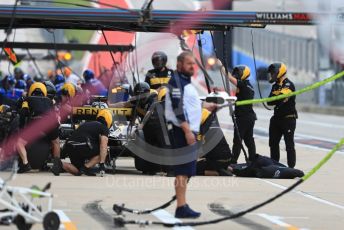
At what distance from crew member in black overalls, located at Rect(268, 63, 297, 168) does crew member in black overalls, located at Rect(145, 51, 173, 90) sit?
6.64 feet

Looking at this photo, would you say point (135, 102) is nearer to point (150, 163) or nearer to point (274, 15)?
point (150, 163)

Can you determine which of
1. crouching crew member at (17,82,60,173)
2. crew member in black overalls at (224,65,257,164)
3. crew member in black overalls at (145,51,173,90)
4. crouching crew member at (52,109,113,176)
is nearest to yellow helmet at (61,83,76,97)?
crouching crew member at (17,82,60,173)

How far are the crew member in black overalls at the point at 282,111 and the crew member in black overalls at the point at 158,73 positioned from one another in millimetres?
2023

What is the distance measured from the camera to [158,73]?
18.6 m

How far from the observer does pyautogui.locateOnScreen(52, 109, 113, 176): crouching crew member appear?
16.1m

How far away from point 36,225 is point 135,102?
6407 mm

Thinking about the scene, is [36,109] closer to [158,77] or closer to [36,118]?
[36,118]

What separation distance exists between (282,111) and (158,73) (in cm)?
256

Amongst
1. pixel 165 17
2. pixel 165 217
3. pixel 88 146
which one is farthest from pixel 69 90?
pixel 165 217

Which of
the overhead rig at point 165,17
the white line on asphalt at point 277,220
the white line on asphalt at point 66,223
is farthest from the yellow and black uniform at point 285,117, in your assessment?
the white line on asphalt at point 66,223

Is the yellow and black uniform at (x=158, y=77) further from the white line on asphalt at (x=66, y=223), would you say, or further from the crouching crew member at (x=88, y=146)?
the white line on asphalt at (x=66, y=223)

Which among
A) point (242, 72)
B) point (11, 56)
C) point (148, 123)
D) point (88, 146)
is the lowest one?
point (88, 146)

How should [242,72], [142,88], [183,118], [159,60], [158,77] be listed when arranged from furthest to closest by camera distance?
1. [158,77]
2. [159,60]
3. [242,72]
4. [142,88]
5. [183,118]

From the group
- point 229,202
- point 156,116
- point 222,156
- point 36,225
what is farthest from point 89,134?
point 36,225
